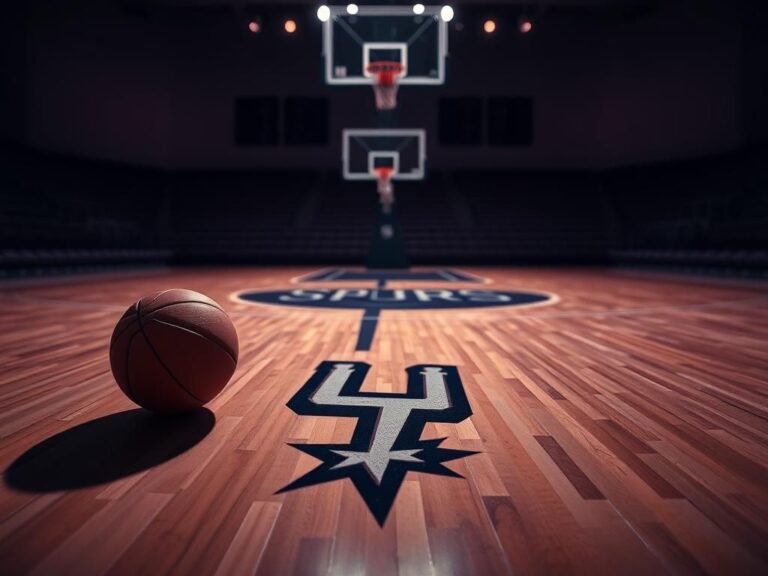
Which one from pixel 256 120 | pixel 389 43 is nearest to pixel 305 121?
pixel 256 120

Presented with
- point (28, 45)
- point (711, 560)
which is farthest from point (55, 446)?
point (28, 45)

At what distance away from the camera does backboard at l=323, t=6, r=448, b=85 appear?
31.9 feet

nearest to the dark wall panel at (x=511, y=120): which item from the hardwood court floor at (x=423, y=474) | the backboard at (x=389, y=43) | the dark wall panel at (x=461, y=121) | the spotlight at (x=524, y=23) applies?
the dark wall panel at (x=461, y=121)

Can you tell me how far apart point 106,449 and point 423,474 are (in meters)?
1.08

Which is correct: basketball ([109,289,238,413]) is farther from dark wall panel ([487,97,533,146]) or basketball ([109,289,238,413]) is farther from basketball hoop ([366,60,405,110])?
dark wall panel ([487,97,533,146])

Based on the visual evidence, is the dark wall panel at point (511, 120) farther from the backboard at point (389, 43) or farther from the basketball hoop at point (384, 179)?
the basketball hoop at point (384, 179)

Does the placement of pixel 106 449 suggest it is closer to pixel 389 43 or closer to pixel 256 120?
pixel 389 43

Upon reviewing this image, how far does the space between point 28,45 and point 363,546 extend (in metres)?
15.0

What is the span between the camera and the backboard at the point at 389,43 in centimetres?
972

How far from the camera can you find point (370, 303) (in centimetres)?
641

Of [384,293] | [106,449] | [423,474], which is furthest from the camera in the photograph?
[384,293]

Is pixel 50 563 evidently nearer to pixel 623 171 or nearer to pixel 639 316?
pixel 639 316

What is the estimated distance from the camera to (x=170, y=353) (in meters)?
2.17

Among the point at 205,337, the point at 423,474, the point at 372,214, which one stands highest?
the point at 372,214
